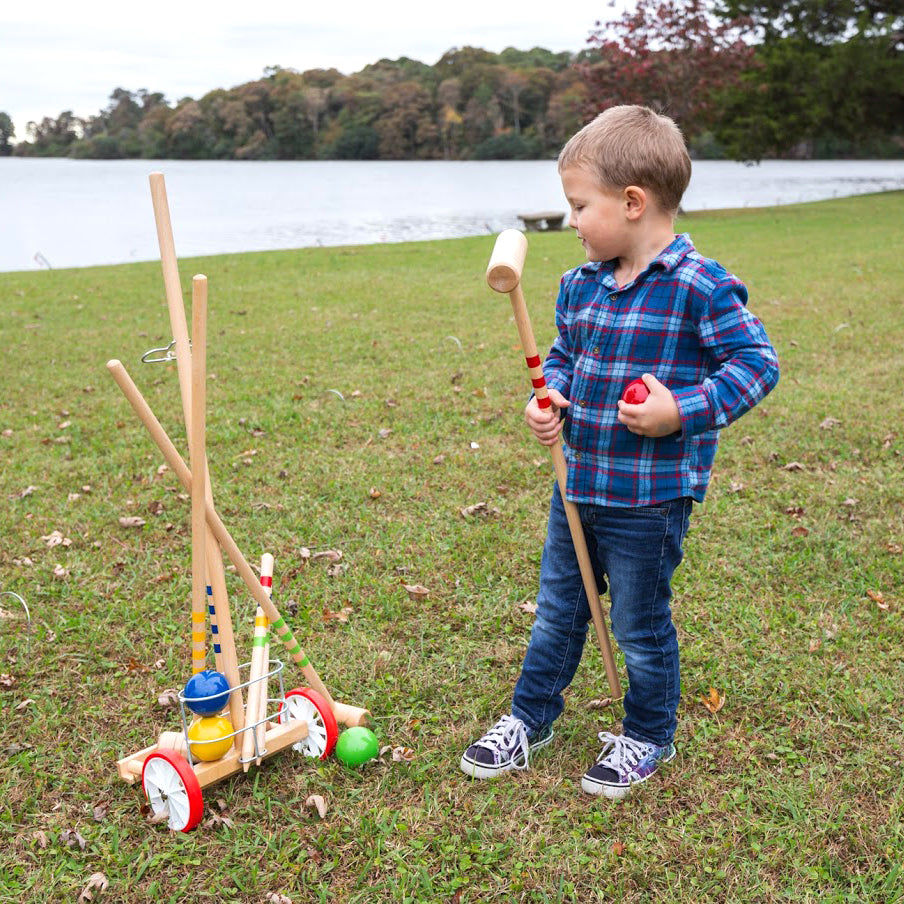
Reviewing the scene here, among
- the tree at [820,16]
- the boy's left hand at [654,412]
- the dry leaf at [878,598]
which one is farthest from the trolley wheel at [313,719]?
the tree at [820,16]

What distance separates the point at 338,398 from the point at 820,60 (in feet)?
94.4

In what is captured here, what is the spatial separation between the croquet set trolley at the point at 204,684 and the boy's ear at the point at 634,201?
3.78 ft

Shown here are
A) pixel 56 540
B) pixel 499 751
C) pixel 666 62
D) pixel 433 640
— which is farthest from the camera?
pixel 666 62

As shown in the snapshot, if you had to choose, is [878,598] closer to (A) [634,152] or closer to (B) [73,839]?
(A) [634,152]

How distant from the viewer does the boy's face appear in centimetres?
253

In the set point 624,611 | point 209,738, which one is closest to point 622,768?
point 624,611

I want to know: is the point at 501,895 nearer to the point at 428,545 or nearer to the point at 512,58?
the point at 428,545

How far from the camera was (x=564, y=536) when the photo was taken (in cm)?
289

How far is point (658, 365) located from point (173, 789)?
190cm

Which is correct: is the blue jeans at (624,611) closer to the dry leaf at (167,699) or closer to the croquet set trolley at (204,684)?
the croquet set trolley at (204,684)

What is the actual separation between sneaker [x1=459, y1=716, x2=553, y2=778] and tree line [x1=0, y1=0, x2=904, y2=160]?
21.5 metres

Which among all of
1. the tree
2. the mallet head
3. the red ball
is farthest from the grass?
the tree

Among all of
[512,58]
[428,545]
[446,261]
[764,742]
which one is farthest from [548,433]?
[512,58]

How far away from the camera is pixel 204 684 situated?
108 inches
